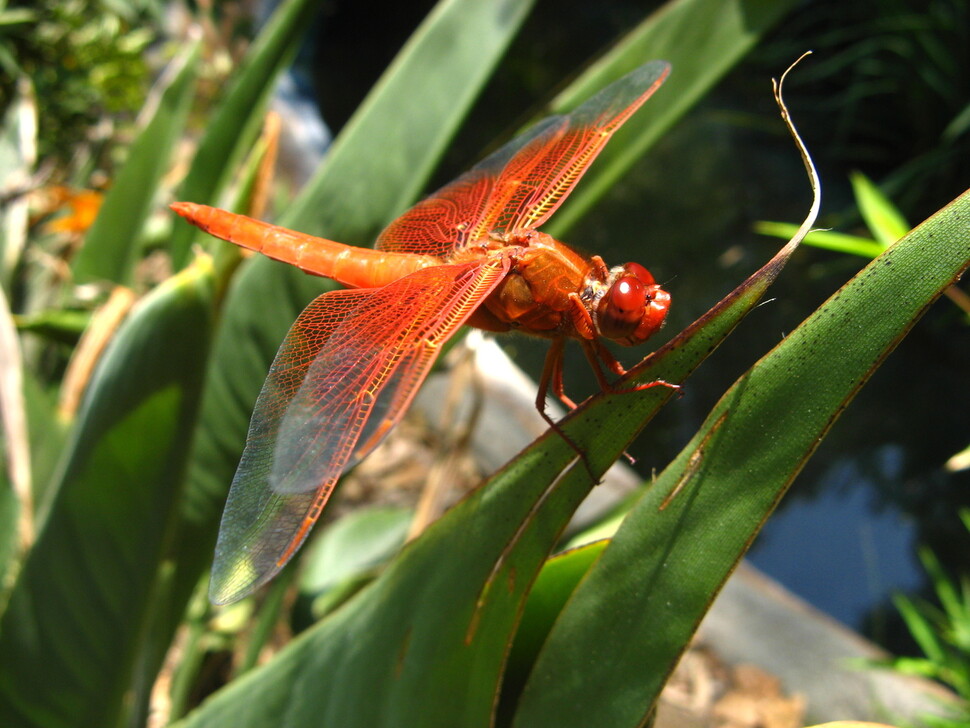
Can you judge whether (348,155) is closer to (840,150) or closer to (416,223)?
(416,223)

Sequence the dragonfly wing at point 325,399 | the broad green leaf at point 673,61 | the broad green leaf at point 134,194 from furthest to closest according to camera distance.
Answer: the broad green leaf at point 134,194 < the broad green leaf at point 673,61 < the dragonfly wing at point 325,399

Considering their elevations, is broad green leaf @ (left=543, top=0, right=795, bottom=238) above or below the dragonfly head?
above

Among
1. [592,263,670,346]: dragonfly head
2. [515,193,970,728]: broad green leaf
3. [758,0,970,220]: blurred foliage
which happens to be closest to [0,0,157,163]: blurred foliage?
[592,263,670,346]: dragonfly head

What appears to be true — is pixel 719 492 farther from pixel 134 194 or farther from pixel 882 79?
pixel 882 79

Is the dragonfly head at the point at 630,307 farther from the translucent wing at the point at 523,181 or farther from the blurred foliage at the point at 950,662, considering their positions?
the blurred foliage at the point at 950,662

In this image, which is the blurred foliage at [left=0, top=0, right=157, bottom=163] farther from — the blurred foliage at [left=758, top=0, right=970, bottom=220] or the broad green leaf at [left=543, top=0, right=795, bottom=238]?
the blurred foliage at [left=758, top=0, right=970, bottom=220]

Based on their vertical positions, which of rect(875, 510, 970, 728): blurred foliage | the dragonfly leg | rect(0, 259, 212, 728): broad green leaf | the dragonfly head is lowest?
rect(875, 510, 970, 728): blurred foliage

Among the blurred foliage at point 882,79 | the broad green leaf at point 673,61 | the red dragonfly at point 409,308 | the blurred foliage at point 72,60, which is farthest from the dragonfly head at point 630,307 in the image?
the blurred foliage at point 882,79
